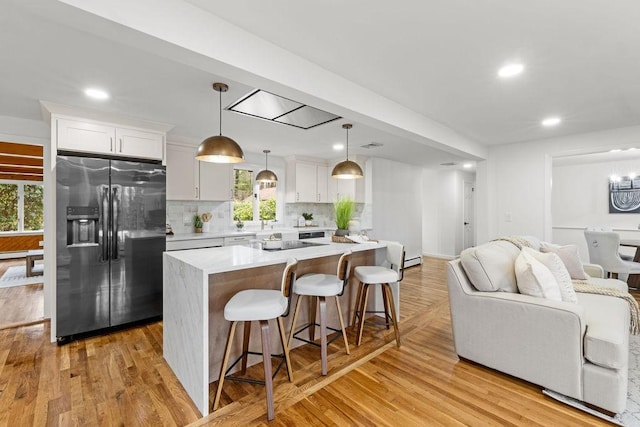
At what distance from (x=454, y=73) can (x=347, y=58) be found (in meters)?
0.91

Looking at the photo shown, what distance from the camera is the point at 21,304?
401 centimetres

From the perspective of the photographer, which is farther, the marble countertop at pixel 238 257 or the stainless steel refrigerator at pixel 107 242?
the stainless steel refrigerator at pixel 107 242

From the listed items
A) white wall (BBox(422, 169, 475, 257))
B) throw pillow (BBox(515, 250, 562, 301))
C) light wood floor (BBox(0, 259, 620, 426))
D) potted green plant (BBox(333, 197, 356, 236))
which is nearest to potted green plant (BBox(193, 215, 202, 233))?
light wood floor (BBox(0, 259, 620, 426))

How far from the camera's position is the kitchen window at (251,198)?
5.36 meters

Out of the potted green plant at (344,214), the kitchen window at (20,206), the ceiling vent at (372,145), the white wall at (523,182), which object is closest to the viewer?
the potted green plant at (344,214)

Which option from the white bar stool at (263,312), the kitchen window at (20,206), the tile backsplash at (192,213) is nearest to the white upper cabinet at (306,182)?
the tile backsplash at (192,213)

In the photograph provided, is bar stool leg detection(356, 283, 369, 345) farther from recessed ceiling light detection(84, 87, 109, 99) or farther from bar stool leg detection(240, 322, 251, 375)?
recessed ceiling light detection(84, 87, 109, 99)

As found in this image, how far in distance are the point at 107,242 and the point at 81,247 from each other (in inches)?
8.5

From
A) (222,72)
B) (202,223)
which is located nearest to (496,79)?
(222,72)

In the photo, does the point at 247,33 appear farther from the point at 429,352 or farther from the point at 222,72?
the point at 429,352

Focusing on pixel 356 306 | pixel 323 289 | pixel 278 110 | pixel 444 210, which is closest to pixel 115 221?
pixel 278 110

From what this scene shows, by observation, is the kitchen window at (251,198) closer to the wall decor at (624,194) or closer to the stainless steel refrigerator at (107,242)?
the stainless steel refrigerator at (107,242)

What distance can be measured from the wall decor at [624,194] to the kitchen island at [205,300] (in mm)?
6501

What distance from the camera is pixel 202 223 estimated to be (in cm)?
470
